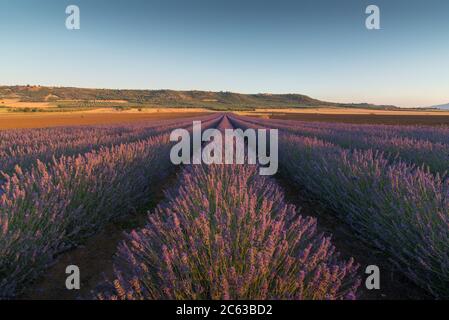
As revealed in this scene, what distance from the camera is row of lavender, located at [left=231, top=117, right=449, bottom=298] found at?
2.05 metres

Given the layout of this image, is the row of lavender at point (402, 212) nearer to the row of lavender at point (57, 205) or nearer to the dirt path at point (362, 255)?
the dirt path at point (362, 255)

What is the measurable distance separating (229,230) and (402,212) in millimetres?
1654

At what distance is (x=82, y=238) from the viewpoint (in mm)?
3166

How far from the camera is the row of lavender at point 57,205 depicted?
214cm

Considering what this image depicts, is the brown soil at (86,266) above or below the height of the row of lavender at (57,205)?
below

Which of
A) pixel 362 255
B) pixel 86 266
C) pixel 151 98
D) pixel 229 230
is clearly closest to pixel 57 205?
pixel 86 266

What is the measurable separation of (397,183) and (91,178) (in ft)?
11.2

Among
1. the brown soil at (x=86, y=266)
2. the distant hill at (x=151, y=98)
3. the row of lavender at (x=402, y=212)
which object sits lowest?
the brown soil at (x=86, y=266)

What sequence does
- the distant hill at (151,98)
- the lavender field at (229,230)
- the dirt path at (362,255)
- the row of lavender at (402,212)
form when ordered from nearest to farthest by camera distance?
the lavender field at (229,230)
the row of lavender at (402,212)
the dirt path at (362,255)
the distant hill at (151,98)

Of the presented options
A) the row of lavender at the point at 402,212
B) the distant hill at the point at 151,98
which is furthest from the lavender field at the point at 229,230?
the distant hill at the point at 151,98

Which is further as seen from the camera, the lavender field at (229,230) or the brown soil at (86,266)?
the brown soil at (86,266)

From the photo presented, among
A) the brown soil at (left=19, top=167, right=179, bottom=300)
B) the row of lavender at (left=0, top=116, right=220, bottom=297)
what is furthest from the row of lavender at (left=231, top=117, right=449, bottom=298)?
the row of lavender at (left=0, top=116, right=220, bottom=297)

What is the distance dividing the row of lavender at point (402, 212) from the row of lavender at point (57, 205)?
9.42 ft
